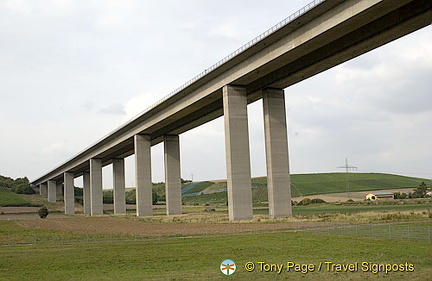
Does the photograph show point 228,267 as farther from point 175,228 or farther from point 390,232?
point 175,228

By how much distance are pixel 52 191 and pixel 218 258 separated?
176 meters

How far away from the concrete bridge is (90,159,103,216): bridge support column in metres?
30.8

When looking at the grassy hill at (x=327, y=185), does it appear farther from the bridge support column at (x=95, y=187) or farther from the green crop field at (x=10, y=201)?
the green crop field at (x=10, y=201)

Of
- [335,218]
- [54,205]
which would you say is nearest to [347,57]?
[335,218]

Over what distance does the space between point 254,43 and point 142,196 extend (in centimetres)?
5013

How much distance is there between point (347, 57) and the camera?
5256 centimetres

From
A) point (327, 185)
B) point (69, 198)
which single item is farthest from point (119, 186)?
point (327, 185)

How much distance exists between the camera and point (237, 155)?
60.5 metres

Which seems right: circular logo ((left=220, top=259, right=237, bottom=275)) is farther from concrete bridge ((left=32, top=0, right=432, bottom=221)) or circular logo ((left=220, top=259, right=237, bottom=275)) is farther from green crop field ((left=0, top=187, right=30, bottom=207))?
green crop field ((left=0, top=187, right=30, bottom=207))

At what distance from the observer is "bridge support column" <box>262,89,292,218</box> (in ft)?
199

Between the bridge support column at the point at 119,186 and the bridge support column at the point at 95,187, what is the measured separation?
4.46 metres

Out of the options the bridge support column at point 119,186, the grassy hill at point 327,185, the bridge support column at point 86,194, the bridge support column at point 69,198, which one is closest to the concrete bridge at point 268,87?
the bridge support column at point 119,186

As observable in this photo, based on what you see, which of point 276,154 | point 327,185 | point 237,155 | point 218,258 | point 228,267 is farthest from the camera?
point 327,185

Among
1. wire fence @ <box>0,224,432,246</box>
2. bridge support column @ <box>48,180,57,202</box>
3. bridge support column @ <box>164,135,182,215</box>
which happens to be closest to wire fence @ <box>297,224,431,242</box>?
wire fence @ <box>0,224,432,246</box>
